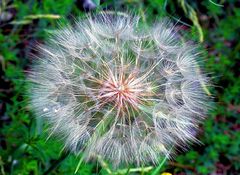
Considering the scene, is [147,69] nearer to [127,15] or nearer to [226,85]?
[127,15]

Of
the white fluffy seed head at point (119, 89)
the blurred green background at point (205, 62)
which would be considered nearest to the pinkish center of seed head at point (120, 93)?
the white fluffy seed head at point (119, 89)

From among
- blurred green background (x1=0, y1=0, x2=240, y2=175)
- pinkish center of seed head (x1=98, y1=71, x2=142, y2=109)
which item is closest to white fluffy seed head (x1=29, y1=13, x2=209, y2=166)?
pinkish center of seed head (x1=98, y1=71, x2=142, y2=109)

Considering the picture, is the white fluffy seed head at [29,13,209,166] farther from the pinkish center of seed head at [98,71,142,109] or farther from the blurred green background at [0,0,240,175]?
the blurred green background at [0,0,240,175]

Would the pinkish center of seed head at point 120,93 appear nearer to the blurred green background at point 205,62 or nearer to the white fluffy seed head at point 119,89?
the white fluffy seed head at point 119,89

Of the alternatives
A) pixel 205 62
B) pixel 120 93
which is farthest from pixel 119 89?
pixel 205 62

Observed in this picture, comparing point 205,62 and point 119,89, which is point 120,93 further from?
point 205,62

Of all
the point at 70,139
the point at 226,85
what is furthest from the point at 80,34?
the point at 226,85

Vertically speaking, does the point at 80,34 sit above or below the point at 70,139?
above
